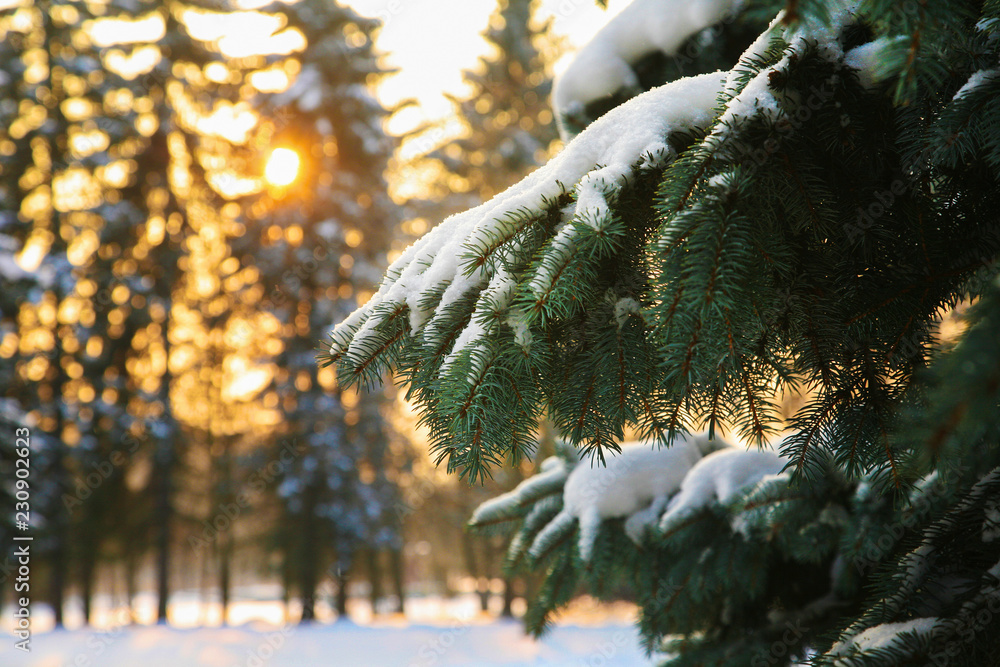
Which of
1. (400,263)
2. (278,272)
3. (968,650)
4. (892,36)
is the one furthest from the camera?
(278,272)

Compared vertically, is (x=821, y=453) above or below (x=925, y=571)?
above

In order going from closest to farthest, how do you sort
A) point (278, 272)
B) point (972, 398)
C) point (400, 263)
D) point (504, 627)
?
point (972, 398) < point (400, 263) < point (504, 627) < point (278, 272)

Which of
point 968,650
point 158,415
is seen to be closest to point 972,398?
point 968,650

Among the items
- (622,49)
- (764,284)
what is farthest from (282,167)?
(764,284)

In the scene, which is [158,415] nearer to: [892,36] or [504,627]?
[504,627]

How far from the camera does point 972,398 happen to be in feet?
1.93

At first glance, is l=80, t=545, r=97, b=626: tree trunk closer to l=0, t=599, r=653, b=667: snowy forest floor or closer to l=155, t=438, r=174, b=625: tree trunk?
l=155, t=438, r=174, b=625: tree trunk

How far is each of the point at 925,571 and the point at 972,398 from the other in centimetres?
96

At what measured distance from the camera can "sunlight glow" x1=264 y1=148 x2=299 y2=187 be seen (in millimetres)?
13133

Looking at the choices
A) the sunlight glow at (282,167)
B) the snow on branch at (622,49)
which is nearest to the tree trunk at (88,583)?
the sunlight glow at (282,167)

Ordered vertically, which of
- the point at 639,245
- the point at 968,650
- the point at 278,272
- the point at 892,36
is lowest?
the point at 968,650

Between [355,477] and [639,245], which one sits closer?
[639,245]

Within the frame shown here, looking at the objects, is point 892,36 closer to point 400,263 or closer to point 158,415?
point 400,263

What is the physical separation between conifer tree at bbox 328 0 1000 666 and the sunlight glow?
12.9 metres
